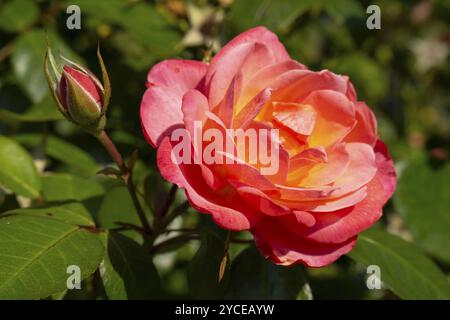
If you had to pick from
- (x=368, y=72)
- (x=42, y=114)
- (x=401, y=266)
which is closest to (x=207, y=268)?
(x=401, y=266)

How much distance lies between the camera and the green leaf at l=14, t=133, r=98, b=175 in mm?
1444

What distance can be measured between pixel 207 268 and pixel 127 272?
12 centimetres

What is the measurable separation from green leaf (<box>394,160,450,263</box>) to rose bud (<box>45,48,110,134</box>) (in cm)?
86

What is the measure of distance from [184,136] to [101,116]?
5.6 inches

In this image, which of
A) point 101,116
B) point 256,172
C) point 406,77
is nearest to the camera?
point 256,172

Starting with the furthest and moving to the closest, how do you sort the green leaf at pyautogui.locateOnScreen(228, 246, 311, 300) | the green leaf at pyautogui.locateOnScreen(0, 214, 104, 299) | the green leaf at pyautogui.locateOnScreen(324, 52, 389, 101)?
the green leaf at pyautogui.locateOnScreen(324, 52, 389, 101) → the green leaf at pyautogui.locateOnScreen(228, 246, 311, 300) → the green leaf at pyautogui.locateOnScreen(0, 214, 104, 299)

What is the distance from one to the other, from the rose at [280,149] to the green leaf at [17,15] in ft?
2.57

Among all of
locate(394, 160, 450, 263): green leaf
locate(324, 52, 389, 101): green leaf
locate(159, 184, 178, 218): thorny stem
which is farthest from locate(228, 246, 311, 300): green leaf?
locate(324, 52, 389, 101): green leaf

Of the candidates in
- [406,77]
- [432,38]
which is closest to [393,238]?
[406,77]

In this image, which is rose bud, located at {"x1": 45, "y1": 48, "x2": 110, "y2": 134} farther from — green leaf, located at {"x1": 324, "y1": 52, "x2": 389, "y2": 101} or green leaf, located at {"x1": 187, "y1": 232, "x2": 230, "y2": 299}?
green leaf, located at {"x1": 324, "y1": 52, "x2": 389, "y2": 101}

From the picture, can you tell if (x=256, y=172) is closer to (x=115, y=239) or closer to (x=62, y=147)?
(x=115, y=239)

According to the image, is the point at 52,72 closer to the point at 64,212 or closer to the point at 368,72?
A: the point at 64,212

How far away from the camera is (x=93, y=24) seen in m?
1.87

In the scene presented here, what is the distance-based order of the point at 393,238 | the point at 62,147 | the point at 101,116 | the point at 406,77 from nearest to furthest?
the point at 101,116 → the point at 393,238 → the point at 62,147 → the point at 406,77
